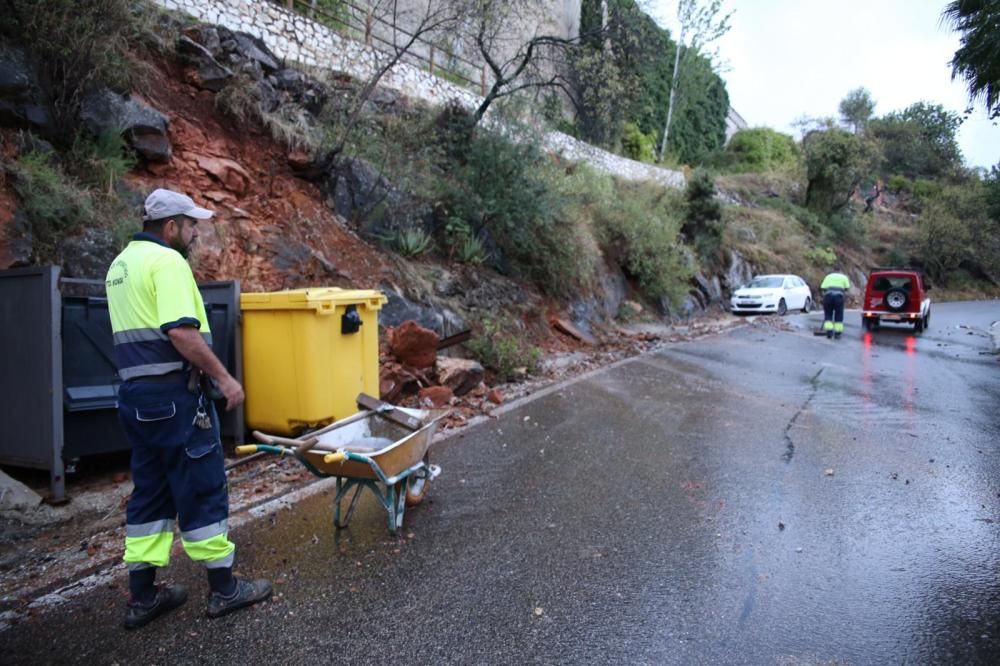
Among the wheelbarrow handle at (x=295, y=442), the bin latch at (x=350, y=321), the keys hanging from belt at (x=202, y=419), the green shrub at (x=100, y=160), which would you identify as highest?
the green shrub at (x=100, y=160)

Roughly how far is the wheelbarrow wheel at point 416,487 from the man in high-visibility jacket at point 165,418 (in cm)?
143

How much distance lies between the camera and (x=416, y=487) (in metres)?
4.46

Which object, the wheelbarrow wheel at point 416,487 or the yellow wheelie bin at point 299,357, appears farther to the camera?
the yellow wheelie bin at point 299,357

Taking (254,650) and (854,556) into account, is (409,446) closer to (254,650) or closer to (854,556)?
(254,650)

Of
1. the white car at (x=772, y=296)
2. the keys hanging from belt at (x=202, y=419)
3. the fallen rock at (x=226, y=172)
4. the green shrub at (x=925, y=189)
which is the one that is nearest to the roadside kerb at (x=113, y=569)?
the keys hanging from belt at (x=202, y=419)

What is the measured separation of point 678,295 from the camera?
18344 mm

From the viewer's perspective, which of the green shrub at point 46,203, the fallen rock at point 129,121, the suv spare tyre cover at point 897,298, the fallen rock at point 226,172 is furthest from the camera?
the suv spare tyre cover at point 897,298

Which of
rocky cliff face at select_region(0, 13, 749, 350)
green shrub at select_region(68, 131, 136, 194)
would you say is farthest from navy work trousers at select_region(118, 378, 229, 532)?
green shrub at select_region(68, 131, 136, 194)

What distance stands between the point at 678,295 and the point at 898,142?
44466 mm

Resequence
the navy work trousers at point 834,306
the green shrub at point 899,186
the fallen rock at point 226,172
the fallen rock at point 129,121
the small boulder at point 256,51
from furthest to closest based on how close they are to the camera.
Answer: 1. the green shrub at point 899,186
2. the navy work trousers at point 834,306
3. the small boulder at point 256,51
4. the fallen rock at point 226,172
5. the fallen rock at point 129,121

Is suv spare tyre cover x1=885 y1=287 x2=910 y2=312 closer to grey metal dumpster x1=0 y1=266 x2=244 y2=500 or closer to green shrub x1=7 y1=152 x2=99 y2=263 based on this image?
green shrub x1=7 y1=152 x2=99 y2=263

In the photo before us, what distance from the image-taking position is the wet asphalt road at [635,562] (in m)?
2.82

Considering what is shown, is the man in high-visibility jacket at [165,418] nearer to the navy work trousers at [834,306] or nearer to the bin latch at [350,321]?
the bin latch at [350,321]

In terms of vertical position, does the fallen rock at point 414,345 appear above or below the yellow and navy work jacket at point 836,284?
below
